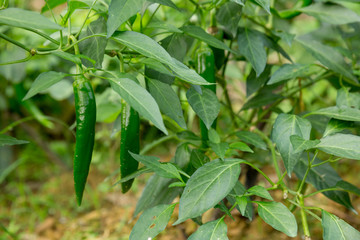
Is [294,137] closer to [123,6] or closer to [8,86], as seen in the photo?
[123,6]

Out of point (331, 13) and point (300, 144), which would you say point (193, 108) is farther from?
point (331, 13)

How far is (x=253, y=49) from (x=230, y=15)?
106 millimetres

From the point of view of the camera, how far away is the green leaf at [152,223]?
648mm

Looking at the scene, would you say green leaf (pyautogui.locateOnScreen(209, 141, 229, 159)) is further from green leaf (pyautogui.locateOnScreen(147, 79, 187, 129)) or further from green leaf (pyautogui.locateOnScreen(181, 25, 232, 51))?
green leaf (pyautogui.locateOnScreen(181, 25, 232, 51))

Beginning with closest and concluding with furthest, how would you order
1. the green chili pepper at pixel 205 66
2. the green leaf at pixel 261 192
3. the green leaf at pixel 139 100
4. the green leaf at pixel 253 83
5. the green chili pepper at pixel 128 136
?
the green leaf at pixel 139 100
the green leaf at pixel 261 192
the green chili pepper at pixel 128 136
the green chili pepper at pixel 205 66
the green leaf at pixel 253 83

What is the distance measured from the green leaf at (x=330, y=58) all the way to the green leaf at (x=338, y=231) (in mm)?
423

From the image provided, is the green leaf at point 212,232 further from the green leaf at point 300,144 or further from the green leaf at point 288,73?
the green leaf at point 288,73

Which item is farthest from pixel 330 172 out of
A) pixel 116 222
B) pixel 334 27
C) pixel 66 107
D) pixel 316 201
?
pixel 66 107

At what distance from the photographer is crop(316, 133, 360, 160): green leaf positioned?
627 millimetres

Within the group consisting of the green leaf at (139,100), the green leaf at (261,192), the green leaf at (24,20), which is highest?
the green leaf at (24,20)

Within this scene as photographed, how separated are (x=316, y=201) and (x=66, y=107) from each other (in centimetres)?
210

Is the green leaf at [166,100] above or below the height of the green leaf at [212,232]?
above

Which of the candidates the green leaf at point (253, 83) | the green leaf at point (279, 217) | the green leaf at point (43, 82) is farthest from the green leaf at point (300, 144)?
the green leaf at point (43, 82)

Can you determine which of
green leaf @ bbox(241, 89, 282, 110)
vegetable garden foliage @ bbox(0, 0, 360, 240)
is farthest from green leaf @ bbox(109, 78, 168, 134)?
green leaf @ bbox(241, 89, 282, 110)
